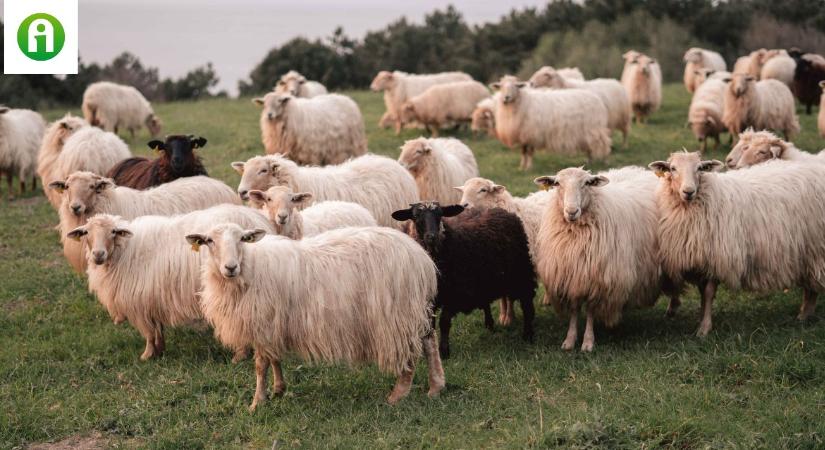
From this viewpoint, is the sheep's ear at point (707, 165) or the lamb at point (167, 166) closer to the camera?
the sheep's ear at point (707, 165)

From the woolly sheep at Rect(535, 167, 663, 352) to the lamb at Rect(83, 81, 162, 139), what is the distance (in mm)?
14409

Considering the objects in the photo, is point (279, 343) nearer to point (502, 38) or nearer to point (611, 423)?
point (611, 423)

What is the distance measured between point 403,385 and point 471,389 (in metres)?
0.55

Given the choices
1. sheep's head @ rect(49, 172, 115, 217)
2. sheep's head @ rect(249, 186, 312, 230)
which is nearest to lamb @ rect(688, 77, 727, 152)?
sheep's head @ rect(249, 186, 312, 230)

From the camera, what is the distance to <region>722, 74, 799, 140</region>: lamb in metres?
15.6

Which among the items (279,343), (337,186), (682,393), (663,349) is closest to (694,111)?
(337,186)

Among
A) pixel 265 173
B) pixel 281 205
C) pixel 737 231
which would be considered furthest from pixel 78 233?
pixel 737 231

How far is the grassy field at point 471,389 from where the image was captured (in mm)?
5676

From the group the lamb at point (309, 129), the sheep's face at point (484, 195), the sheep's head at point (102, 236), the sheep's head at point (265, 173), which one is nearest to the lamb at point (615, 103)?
the lamb at point (309, 129)

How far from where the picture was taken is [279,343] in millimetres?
6332

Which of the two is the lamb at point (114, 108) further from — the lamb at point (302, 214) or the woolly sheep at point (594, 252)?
the woolly sheep at point (594, 252)

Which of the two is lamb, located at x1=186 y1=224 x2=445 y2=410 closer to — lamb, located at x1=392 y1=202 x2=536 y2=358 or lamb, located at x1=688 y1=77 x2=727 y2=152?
lamb, located at x1=392 y1=202 x2=536 y2=358

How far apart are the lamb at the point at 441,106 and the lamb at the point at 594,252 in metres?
11.0

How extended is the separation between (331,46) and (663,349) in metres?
34.5
